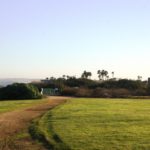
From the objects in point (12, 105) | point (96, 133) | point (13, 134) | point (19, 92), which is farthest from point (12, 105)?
point (96, 133)

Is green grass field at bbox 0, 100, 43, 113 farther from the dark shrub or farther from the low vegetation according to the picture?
the dark shrub

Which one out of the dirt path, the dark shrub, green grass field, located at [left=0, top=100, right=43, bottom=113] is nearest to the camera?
the dirt path

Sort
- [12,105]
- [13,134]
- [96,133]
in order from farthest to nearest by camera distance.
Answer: [12,105], [13,134], [96,133]

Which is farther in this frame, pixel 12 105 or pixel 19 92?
pixel 19 92

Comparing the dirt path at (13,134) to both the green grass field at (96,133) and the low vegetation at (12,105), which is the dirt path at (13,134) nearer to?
the green grass field at (96,133)

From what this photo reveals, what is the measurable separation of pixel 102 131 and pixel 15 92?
105 ft

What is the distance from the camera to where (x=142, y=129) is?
17.4 m

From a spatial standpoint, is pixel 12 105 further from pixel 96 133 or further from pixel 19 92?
pixel 96 133

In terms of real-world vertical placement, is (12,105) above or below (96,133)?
above

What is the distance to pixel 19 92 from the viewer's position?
4756 cm

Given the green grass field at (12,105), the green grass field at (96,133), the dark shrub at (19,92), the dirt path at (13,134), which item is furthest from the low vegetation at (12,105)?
the dark shrub at (19,92)

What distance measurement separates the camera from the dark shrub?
47094mm

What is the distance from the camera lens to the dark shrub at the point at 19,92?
4709cm

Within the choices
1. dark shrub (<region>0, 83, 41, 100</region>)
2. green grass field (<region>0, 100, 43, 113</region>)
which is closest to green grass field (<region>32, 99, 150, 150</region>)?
green grass field (<region>0, 100, 43, 113</region>)
